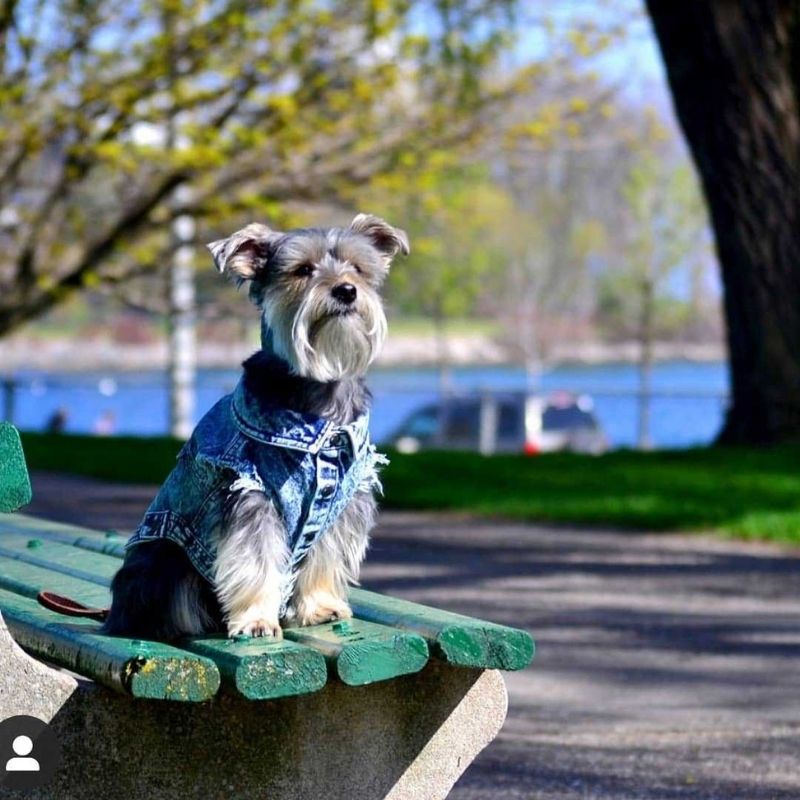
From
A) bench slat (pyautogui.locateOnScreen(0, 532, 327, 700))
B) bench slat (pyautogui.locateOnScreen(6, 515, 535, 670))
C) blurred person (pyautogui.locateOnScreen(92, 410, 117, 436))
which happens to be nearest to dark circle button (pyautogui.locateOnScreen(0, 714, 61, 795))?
bench slat (pyautogui.locateOnScreen(0, 532, 327, 700))

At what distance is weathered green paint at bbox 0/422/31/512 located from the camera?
366 cm

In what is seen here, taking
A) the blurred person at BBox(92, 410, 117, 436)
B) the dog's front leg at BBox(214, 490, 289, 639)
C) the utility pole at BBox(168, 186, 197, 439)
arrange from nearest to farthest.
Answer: the dog's front leg at BBox(214, 490, 289, 639) → the utility pole at BBox(168, 186, 197, 439) → the blurred person at BBox(92, 410, 117, 436)

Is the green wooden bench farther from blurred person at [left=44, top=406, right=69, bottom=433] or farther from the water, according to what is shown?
blurred person at [left=44, top=406, right=69, bottom=433]

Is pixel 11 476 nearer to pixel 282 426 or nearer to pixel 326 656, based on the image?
pixel 282 426

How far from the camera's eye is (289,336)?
4082 millimetres

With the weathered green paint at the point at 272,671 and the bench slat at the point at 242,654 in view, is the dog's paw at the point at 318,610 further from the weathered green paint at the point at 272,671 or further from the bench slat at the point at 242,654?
the weathered green paint at the point at 272,671

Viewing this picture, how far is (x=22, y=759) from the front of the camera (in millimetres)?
3629

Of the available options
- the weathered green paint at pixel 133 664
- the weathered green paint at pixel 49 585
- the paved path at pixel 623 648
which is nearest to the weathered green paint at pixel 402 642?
the weathered green paint at pixel 133 664

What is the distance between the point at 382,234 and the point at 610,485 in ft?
24.7

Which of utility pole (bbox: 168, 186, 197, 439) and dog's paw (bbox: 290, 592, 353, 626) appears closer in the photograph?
dog's paw (bbox: 290, 592, 353, 626)

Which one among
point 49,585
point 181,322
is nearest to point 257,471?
point 49,585

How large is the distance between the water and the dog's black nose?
7.67 m

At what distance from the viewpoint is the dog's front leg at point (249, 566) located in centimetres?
393

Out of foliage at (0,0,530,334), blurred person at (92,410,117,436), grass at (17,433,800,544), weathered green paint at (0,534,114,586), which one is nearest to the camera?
weathered green paint at (0,534,114,586)
